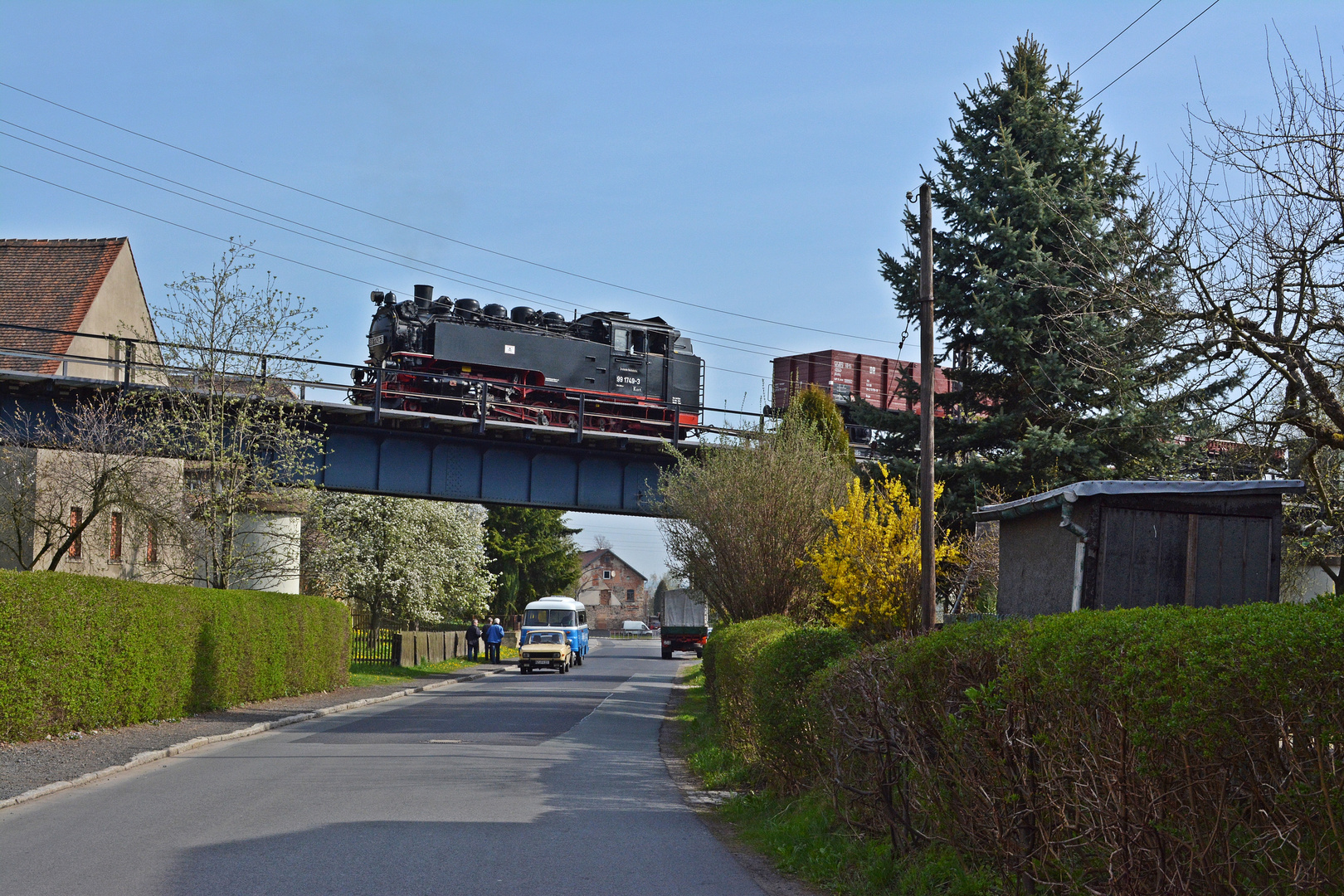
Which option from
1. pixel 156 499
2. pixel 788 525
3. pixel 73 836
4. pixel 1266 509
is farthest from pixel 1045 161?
pixel 156 499

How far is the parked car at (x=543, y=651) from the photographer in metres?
44.0

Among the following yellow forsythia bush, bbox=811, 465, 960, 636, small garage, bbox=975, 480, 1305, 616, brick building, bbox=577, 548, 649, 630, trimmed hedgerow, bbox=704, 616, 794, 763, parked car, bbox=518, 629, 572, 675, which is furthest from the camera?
brick building, bbox=577, 548, 649, 630

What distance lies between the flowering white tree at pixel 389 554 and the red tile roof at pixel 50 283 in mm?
11554

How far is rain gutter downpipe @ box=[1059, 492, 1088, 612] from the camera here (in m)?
12.2

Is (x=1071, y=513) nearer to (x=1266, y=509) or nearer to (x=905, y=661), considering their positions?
(x=1266, y=509)

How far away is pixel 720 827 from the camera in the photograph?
1107 centimetres

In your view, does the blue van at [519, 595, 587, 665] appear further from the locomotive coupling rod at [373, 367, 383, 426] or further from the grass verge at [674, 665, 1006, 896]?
the grass verge at [674, 665, 1006, 896]

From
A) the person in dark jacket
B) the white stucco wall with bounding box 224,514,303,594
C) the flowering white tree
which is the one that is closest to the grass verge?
the white stucco wall with bounding box 224,514,303,594

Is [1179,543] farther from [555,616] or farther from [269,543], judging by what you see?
[555,616]

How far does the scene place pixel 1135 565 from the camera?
12.2m

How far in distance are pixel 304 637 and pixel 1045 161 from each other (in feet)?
64.2

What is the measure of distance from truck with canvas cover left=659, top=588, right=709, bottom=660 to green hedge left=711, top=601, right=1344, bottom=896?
3248 cm

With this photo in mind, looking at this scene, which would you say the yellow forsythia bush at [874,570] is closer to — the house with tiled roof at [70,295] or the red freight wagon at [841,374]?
the red freight wagon at [841,374]

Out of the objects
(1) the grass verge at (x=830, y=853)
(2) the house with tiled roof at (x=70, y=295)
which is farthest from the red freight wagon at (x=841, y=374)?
(1) the grass verge at (x=830, y=853)
